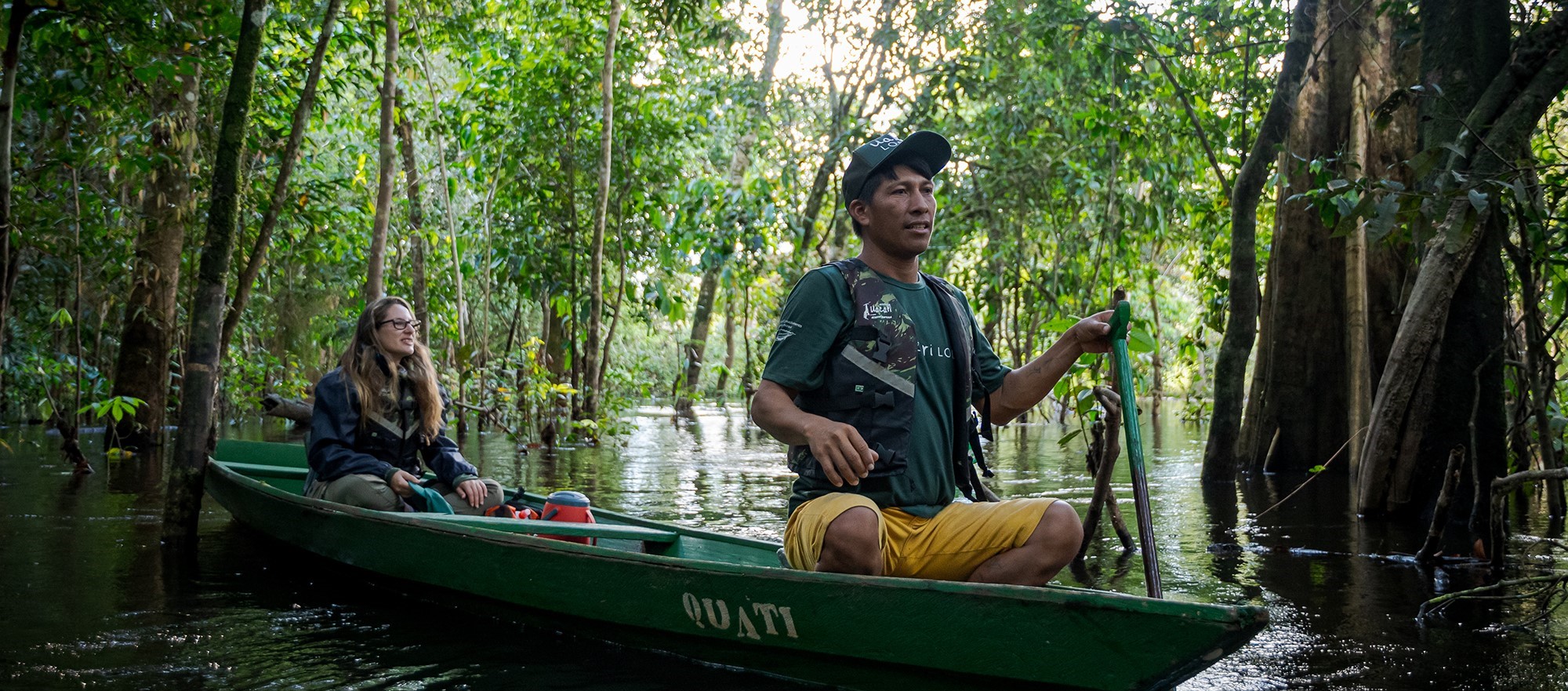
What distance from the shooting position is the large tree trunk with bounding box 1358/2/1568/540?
5910mm

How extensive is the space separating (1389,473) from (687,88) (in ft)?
38.6

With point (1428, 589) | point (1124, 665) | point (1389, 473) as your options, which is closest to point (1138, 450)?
point (1124, 665)

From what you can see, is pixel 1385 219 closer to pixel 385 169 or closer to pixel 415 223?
pixel 385 169

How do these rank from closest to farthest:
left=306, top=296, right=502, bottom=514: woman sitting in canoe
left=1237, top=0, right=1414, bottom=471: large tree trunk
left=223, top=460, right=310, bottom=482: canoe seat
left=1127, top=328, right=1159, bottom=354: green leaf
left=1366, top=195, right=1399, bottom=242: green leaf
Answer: left=1366, top=195, right=1399, bottom=242: green leaf, left=1127, top=328, right=1159, bottom=354: green leaf, left=306, top=296, right=502, bottom=514: woman sitting in canoe, left=223, top=460, right=310, bottom=482: canoe seat, left=1237, top=0, right=1414, bottom=471: large tree trunk

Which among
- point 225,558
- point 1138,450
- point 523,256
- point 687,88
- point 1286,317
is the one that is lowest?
point 225,558

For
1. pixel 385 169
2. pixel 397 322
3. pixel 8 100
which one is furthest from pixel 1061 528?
pixel 385 169

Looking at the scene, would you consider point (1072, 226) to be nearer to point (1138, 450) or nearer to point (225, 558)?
point (225, 558)

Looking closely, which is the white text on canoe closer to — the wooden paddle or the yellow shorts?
the yellow shorts

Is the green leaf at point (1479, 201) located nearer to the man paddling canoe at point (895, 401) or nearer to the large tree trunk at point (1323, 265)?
the man paddling canoe at point (895, 401)

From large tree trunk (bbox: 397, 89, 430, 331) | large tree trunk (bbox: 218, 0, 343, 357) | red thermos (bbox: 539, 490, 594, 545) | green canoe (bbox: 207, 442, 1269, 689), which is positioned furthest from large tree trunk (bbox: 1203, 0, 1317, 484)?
large tree trunk (bbox: 397, 89, 430, 331)

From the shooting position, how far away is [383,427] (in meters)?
5.97

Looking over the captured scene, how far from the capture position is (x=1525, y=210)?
236 inches

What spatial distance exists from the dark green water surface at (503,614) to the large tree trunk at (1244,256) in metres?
0.71

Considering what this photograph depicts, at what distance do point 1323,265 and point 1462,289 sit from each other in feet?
13.1
